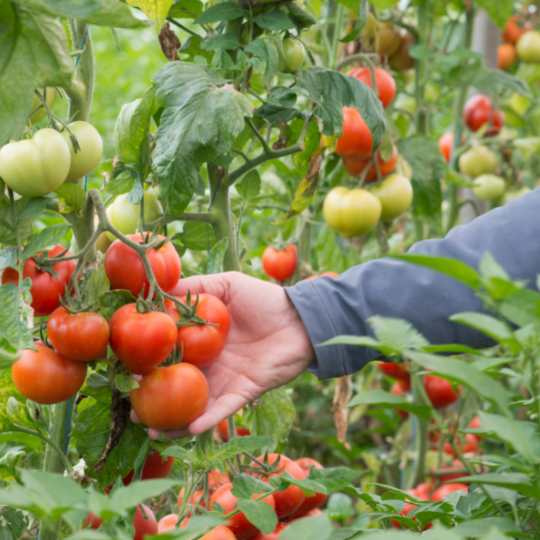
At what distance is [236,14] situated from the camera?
0.78m

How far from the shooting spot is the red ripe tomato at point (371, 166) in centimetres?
124

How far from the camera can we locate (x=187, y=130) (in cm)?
69

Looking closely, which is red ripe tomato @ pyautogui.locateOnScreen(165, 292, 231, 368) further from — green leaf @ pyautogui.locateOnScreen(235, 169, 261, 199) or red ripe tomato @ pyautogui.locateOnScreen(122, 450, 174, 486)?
green leaf @ pyautogui.locateOnScreen(235, 169, 261, 199)

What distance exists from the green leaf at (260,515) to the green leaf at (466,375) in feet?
0.88

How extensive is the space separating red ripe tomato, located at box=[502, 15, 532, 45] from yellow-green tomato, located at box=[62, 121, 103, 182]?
200 centimetres

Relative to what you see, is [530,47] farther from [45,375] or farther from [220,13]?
Answer: [45,375]

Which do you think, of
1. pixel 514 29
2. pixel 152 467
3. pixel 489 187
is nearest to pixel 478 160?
pixel 489 187

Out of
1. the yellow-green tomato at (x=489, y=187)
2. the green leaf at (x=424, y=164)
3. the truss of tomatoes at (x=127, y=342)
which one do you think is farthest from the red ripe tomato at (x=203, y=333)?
the yellow-green tomato at (x=489, y=187)

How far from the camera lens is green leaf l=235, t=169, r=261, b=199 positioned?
37.0 inches

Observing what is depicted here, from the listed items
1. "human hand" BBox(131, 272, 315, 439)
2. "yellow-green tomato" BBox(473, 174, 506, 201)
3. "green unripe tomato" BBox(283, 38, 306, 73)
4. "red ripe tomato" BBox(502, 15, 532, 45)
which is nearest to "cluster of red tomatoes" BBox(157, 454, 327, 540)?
"human hand" BBox(131, 272, 315, 439)

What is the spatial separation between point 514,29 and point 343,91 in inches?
66.8

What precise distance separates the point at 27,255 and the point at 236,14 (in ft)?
1.37

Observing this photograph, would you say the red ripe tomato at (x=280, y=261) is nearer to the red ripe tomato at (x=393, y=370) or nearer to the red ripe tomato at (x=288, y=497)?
the red ripe tomato at (x=393, y=370)

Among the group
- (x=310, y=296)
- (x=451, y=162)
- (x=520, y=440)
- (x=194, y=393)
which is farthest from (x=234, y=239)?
(x=451, y=162)
